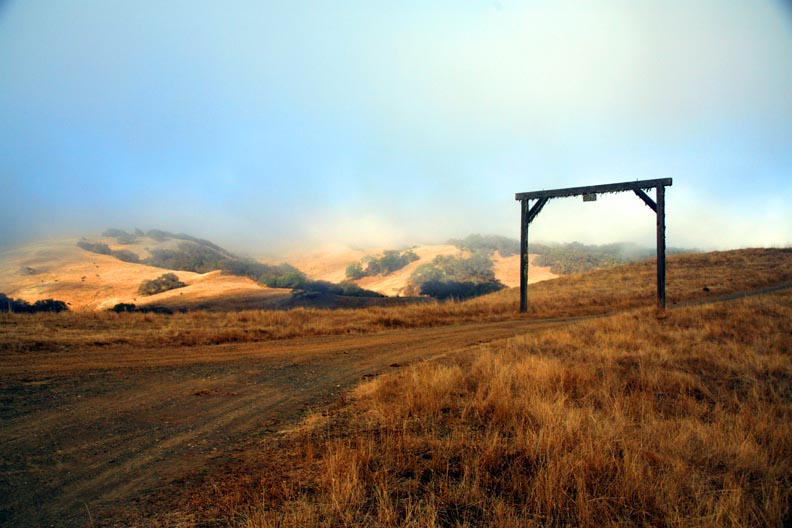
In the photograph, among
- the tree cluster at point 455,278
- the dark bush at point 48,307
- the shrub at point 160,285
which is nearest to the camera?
the dark bush at point 48,307

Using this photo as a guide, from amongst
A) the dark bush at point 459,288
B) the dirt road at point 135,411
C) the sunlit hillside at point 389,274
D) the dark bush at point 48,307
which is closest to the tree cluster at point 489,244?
the sunlit hillside at point 389,274

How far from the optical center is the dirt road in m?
3.53

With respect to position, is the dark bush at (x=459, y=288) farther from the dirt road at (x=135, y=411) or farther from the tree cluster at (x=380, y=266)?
the dirt road at (x=135, y=411)

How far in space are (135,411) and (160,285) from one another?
118 feet

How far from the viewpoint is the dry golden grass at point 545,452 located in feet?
10.1

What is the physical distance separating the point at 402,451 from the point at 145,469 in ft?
7.91

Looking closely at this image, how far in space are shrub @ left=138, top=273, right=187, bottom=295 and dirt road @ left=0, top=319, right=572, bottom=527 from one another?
28.8m

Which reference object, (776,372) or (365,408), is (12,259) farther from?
(776,372)

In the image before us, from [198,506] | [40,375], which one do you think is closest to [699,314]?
[198,506]

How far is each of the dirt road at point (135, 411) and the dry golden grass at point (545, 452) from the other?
909 millimetres

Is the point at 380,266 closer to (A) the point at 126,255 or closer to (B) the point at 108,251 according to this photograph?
(A) the point at 126,255

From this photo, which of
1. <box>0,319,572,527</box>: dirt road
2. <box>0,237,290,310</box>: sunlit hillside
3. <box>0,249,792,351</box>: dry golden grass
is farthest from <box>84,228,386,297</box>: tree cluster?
<box>0,319,572,527</box>: dirt road

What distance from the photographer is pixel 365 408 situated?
19.2 feet

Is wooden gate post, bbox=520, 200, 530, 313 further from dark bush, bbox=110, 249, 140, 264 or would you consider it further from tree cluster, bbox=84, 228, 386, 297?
dark bush, bbox=110, 249, 140, 264
